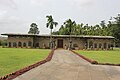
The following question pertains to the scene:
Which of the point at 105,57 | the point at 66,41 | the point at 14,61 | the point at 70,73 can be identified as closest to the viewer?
the point at 70,73

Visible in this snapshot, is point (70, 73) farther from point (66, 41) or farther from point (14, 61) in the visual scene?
point (66, 41)

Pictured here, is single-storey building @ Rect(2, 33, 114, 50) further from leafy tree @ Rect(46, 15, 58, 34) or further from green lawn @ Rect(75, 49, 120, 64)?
green lawn @ Rect(75, 49, 120, 64)

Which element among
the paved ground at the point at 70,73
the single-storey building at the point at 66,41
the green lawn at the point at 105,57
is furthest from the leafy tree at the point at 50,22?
the paved ground at the point at 70,73

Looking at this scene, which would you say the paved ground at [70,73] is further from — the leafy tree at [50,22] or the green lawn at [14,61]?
the leafy tree at [50,22]

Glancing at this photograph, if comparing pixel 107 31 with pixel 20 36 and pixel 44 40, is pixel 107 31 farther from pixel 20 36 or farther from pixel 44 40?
pixel 20 36

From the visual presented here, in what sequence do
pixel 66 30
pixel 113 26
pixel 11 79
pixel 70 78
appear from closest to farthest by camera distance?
1. pixel 11 79
2. pixel 70 78
3. pixel 66 30
4. pixel 113 26

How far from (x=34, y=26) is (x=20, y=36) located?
71.2 meters

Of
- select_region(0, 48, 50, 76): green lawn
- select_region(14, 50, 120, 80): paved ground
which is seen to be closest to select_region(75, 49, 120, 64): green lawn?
select_region(0, 48, 50, 76): green lawn

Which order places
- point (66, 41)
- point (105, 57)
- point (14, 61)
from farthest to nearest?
point (66, 41), point (105, 57), point (14, 61)

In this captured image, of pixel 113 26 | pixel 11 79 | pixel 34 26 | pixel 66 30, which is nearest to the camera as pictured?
pixel 11 79

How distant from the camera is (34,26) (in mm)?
131750

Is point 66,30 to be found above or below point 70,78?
above

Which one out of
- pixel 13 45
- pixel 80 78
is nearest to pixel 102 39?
pixel 13 45

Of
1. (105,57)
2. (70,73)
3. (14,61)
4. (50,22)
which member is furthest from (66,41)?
(70,73)
